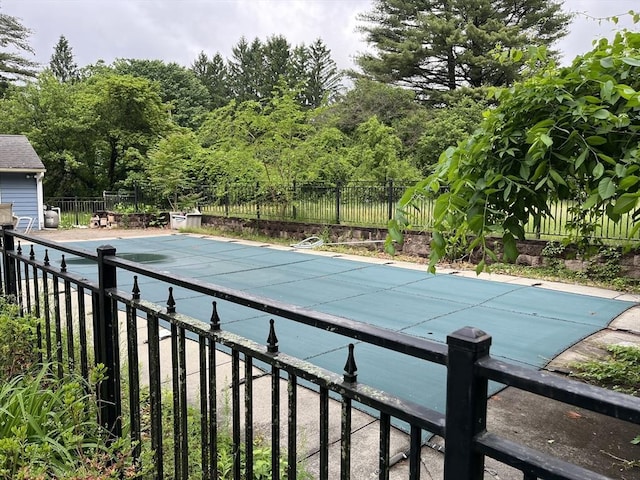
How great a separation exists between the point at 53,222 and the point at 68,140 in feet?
20.0

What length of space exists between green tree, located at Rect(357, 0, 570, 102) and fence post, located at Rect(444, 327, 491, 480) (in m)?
21.9

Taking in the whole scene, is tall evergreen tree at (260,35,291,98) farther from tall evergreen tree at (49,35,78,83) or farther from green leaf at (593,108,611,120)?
green leaf at (593,108,611,120)

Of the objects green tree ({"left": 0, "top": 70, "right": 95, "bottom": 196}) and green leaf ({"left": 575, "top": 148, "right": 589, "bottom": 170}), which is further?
green tree ({"left": 0, "top": 70, "right": 95, "bottom": 196})

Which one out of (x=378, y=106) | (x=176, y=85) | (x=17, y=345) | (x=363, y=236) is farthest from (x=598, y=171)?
(x=176, y=85)

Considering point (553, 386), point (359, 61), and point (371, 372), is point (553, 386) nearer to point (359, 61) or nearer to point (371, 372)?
point (371, 372)

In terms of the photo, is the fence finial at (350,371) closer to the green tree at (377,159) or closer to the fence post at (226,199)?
the fence post at (226,199)

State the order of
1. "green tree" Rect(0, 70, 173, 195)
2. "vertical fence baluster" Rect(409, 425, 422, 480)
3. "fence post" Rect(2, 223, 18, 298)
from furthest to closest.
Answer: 1. "green tree" Rect(0, 70, 173, 195)
2. "fence post" Rect(2, 223, 18, 298)
3. "vertical fence baluster" Rect(409, 425, 422, 480)

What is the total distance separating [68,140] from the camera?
2061 cm

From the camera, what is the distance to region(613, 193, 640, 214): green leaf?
1338 mm

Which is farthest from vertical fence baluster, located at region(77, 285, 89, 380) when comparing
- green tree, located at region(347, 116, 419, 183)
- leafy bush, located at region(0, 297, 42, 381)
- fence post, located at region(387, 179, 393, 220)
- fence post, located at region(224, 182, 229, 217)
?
green tree, located at region(347, 116, 419, 183)

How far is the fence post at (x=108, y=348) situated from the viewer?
2045 mm

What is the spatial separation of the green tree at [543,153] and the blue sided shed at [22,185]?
55.8ft

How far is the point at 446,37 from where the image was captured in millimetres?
21172

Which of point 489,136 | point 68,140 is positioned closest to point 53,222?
point 68,140
